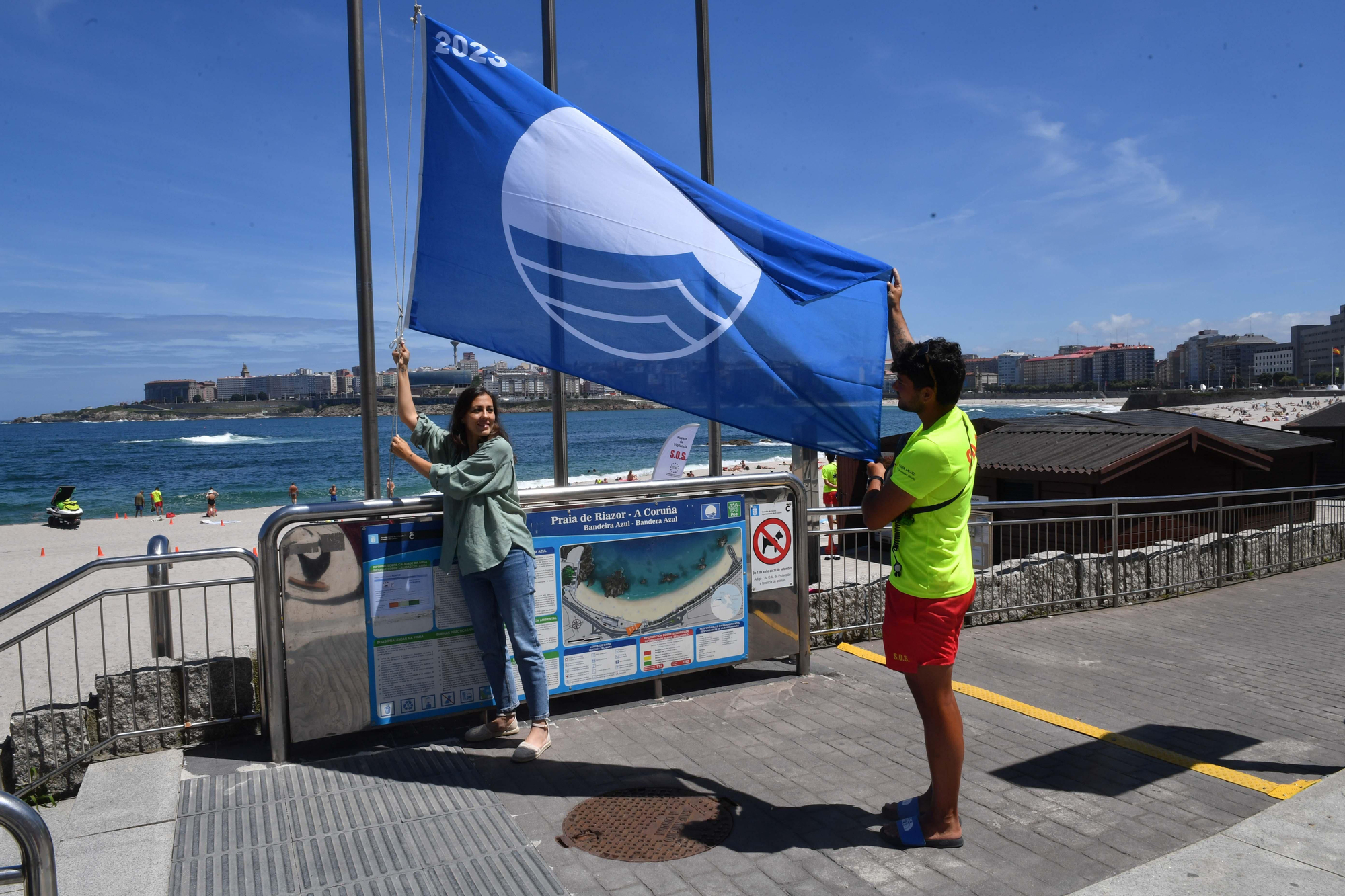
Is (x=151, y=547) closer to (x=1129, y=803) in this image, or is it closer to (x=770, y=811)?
(x=770, y=811)

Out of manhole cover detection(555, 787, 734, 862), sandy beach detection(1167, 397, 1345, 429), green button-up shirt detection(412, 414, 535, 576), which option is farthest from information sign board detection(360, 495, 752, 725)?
sandy beach detection(1167, 397, 1345, 429)

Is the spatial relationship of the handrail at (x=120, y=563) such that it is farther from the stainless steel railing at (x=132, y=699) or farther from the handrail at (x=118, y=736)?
the handrail at (x=118, y=736)

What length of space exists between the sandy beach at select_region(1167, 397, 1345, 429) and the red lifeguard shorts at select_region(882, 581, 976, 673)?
7204 cm

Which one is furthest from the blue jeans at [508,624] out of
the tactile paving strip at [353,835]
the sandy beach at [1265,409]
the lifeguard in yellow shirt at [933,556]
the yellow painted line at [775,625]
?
the sandy beach at [1265,409]

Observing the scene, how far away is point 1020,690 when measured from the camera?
5.72 m

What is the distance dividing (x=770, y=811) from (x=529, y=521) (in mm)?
2079

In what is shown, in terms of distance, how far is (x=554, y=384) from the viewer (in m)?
5.94

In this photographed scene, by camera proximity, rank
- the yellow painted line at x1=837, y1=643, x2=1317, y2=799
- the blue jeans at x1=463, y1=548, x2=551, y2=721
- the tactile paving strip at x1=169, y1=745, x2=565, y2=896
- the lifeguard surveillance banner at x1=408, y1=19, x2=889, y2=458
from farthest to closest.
Result: the lifeguard surveillance banner at x1=408, y1=19, x2=889, y2=458
the blue jeans at x1=463, y1=548, x2=551, y2=721
the yellow painted line at x1=837, y1=643, x2=1317, y2=799
the tactile paving strip at x1=169, y1=745, x2=565, y2=896

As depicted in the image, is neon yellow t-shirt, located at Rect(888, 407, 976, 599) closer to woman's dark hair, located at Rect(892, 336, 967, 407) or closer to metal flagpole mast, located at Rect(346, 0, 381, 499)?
woman's dark hair, located at Rect(892, 336, 967, 407)

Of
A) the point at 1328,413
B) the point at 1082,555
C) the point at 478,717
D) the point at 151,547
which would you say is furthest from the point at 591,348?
the point at 1328,413

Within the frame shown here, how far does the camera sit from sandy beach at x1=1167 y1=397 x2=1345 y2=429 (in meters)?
70.8

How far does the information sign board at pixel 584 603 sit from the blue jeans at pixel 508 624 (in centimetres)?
14

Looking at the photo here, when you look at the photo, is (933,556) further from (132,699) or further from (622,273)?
(132,699)

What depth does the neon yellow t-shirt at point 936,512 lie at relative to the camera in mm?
3385
